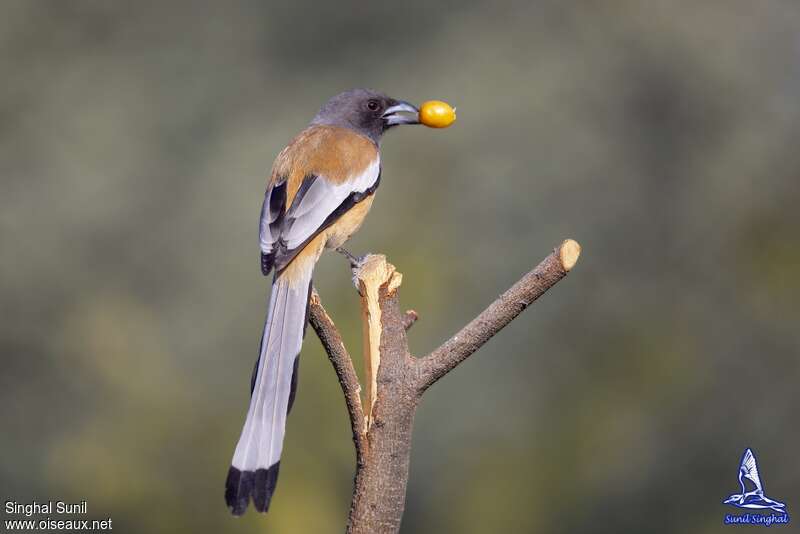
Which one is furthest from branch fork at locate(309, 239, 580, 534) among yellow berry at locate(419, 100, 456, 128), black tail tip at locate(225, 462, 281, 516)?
yellow berry at locate(419, 100, 456, 128)

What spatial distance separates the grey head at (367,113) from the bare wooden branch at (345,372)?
1.57 metres

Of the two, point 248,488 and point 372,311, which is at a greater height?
point 372,311

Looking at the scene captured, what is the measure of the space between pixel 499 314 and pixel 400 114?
1.94 m

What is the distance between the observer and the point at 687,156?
10.8m

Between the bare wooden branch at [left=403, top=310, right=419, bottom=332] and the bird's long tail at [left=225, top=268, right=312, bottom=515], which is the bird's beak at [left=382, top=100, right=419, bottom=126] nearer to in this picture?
the bird's long tail at [left=225, top=268, right=312, bottom=515]

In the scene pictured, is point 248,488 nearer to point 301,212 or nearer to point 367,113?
point 301,212

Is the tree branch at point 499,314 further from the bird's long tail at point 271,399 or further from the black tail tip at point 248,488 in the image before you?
the black tail tip at point 248,488

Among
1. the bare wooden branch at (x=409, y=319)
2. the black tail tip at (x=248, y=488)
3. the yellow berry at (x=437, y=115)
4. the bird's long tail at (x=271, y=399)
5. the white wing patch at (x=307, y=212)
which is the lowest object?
the black tail tip at (x=248, y=488)

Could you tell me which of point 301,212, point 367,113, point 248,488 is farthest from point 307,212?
point 248,488

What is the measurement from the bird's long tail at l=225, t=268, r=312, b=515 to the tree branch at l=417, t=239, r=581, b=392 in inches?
19.4

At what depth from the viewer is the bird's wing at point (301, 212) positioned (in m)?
4.43

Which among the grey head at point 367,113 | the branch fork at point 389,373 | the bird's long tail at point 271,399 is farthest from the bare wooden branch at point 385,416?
the grey head at point 367,113

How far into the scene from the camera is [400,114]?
5609 millimetres

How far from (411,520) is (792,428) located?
10.1 ft
